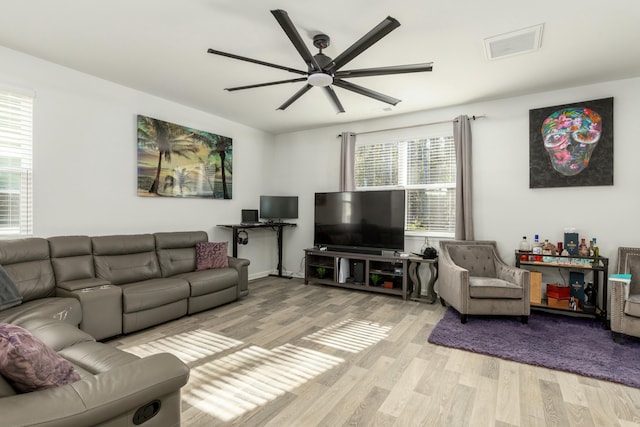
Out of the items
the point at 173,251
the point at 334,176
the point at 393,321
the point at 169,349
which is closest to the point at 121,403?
the point at 169,349

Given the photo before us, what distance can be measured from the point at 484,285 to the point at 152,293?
11.6 feet

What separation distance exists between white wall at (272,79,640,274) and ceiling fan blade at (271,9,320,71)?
2727 millimetres

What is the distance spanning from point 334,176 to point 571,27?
11.7ft

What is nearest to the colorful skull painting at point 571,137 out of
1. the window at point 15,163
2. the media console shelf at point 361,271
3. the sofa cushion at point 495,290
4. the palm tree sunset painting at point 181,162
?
the sofa cushion at point 495,290

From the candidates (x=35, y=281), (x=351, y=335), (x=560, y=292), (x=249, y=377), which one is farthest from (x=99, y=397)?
(x=560, y=292)

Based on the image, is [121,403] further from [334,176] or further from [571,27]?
[334,176]

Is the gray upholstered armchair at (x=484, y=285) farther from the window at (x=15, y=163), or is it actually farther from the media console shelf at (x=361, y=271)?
the window at (x=15, y=163)

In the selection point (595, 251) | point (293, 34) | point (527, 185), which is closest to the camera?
point (293, 34)

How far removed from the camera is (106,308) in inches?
114

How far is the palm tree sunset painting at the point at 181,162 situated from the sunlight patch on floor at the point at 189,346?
2002 mm

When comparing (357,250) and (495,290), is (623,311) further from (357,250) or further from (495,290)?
(357,250)

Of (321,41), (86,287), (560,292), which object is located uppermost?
(321,41)

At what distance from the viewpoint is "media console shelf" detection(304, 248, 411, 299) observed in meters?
4.50

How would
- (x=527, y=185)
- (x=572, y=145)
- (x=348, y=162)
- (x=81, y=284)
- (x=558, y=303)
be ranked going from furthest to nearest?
1. (x=348, y=162)
2. (x=527, y=185)
3. (x=572, y=145)
4. (x=558, y=303)
5. (x=81, y=284)
